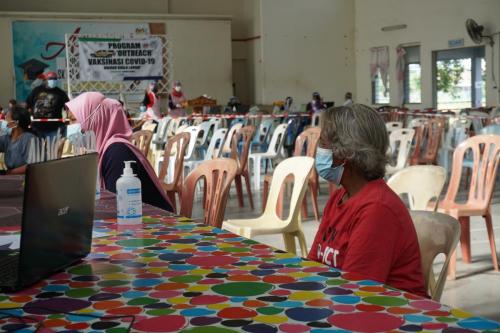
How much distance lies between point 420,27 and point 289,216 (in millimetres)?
12390

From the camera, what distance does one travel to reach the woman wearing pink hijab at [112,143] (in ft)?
11.5

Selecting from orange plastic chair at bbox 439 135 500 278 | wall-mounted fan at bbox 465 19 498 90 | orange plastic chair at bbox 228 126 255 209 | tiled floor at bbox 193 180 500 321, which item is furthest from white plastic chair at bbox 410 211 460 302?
wall-mounted fan at bbox 465 19 498 90

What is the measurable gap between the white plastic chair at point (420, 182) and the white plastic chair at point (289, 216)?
55 centimetres

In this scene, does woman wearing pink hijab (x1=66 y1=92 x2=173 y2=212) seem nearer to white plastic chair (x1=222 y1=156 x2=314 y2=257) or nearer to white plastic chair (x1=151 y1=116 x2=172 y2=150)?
white plastic chair (x1=222 y1=156 x2=314 y2=257)

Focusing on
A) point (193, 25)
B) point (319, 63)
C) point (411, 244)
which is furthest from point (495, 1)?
point (411, 244)

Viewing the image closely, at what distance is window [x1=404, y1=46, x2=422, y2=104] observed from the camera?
51.7 feet

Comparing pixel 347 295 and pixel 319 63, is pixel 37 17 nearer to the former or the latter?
pixel 319 63

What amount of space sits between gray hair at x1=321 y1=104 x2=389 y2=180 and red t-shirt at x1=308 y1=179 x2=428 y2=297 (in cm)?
6

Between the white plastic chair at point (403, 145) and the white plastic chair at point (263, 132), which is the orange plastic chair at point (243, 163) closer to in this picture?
the white plastic chair at point (403, 145)

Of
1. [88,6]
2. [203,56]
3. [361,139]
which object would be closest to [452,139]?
[361,139]

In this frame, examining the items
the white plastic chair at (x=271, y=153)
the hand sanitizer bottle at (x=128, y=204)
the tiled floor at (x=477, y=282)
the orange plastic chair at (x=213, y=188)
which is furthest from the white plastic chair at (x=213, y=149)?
the hand sanitizer bottle at (x=128, y=204)

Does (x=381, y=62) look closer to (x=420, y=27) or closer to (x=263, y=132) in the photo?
(x=420, y=27)

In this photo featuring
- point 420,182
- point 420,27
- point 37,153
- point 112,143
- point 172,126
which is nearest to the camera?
point 420,182

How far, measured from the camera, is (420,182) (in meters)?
3.52
